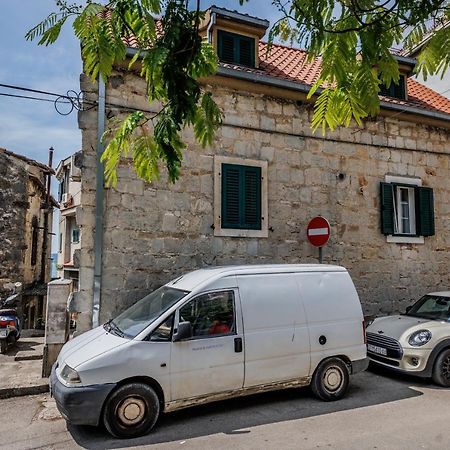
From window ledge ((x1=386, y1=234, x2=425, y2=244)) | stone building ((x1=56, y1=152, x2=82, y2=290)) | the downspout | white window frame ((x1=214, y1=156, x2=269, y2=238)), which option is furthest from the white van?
stone building ((x1=56, y1=152, x2=82, y2=290))

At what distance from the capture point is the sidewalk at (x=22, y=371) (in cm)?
609

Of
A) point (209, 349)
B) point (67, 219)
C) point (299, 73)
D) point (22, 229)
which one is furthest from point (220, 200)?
point (67, 219)

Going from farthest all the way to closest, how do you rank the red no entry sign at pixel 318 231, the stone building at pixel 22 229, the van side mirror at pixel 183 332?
the stone building at pixel 22 229
the red no entry sign at pixel 318 231
the van side mirror at pixel 183 332

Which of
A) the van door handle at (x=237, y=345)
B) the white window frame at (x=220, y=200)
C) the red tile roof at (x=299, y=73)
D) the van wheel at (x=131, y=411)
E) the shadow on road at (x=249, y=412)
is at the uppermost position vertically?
the red tile roof at (x=299, y=73)

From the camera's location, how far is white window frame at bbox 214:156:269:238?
8.28 meters

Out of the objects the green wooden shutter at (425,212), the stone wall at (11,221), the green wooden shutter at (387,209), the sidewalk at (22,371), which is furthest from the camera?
the stone wall at (11,221)

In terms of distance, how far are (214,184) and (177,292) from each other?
10.7 feet

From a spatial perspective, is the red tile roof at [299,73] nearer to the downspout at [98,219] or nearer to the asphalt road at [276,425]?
the downspout at [98,219]

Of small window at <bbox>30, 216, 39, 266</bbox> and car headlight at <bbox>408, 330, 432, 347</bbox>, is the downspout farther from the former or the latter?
small window at <bbox>30, 216, 39, 266</bbox>

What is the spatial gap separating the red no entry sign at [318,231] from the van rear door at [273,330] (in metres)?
2.88

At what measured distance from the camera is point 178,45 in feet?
9.64

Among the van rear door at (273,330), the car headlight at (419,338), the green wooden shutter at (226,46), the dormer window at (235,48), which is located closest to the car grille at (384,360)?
the car headlight at (419,338)

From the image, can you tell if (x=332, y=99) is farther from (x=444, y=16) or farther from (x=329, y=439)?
(x=329, y=439)

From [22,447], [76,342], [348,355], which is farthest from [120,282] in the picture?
[348,355]
